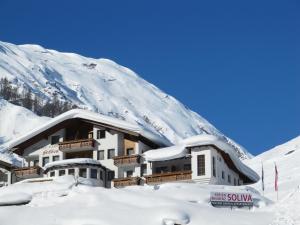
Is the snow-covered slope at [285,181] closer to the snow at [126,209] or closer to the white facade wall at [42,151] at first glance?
the snow at [126,209]

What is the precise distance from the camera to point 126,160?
60594mm

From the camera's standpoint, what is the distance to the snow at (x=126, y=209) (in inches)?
1512

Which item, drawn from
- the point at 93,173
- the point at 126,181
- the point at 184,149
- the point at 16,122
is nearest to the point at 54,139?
the point at 93,173

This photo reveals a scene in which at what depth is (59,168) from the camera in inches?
2347

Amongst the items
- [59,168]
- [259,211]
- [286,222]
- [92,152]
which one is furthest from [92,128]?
[286,222]

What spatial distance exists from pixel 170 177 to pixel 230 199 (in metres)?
12.3

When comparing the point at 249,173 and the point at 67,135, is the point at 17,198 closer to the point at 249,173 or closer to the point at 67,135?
the point at 67,135

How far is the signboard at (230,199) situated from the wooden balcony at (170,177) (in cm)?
1115

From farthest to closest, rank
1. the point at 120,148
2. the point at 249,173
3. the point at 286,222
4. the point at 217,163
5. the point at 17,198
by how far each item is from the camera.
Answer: the point at 249,173, the point at 120,148, the point at 217,163, the point at 17,198, the point at 286,222

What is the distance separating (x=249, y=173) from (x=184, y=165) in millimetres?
10093

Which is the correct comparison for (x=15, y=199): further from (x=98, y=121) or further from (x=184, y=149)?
(x=98, y=121)

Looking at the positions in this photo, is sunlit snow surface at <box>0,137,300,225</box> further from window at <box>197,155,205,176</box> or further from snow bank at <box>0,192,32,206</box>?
window at <box>197,155,205,176</box>

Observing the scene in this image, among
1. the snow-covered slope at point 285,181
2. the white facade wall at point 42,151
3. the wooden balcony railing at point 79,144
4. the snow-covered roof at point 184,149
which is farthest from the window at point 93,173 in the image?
the snow-covered slope at point 285,181

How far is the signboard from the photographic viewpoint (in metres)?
44.4
